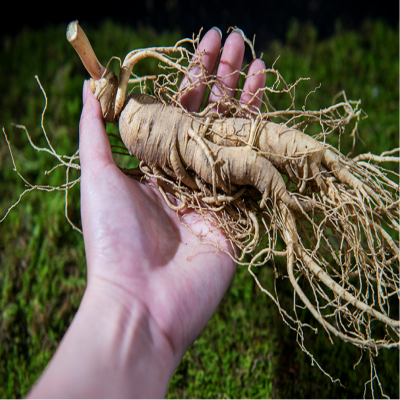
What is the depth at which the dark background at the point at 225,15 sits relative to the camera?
3.03 m

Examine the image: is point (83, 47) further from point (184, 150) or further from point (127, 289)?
point (127, 289)

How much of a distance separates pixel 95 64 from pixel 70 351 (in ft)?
3.38

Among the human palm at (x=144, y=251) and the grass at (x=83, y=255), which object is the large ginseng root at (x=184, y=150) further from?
the grass at (x=83, y=255)

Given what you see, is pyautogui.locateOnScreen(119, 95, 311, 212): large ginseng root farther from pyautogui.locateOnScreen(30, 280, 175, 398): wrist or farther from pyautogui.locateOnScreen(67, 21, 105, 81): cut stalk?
pyautogui.locateOnScreen(30, 280, 175, 398): wrist

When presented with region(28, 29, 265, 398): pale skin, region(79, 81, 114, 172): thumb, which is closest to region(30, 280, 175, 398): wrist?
region(28, 29, 265, 398): pale skin

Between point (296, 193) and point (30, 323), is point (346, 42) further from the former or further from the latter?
point (30, 323)

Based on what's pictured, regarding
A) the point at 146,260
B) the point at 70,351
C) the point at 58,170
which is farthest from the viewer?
the point at 58,170

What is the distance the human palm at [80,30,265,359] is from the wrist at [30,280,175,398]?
1.2 inches

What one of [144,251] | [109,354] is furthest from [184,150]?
[109,354]

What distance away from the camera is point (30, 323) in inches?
74.7

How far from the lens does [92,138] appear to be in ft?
4.14

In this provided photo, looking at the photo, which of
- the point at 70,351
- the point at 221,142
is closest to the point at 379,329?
the point at 221,142

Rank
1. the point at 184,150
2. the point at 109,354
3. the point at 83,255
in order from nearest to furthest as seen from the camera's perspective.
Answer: the point at 109,354 < the point at 184,150 < the point at 83,255

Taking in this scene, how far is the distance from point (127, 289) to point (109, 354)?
0.68ft
